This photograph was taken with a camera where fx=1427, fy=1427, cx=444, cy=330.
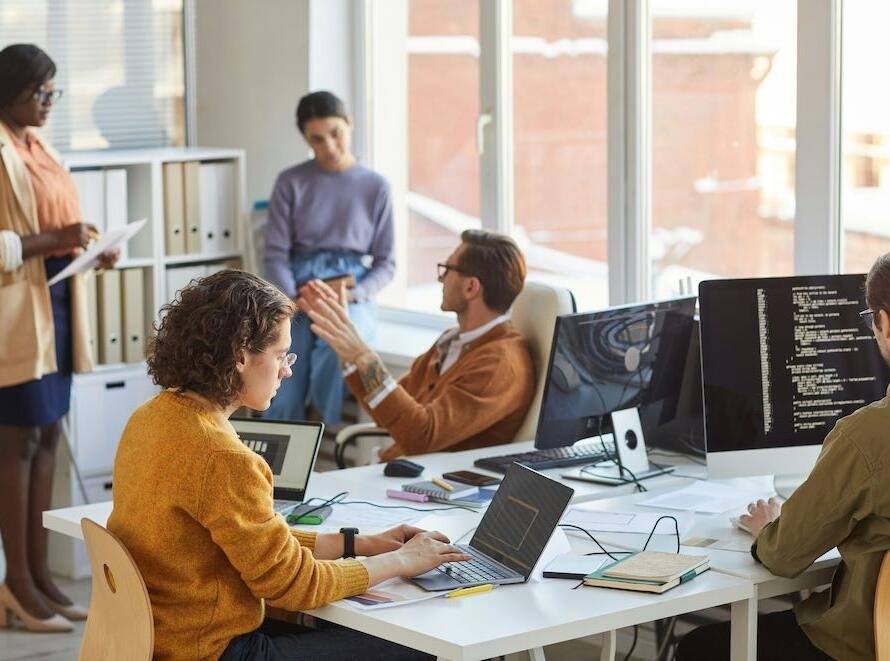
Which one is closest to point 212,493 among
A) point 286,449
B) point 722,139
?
point 286,449

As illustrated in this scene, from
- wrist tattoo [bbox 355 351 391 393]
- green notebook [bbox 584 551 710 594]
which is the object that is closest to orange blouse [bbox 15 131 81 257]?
wrist tattoo [bbox 355 351 391 393]

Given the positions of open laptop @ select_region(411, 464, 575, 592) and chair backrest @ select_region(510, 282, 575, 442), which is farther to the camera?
chair backrest @ select_region(510, 282, 575, 442)

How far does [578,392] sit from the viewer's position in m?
3.26

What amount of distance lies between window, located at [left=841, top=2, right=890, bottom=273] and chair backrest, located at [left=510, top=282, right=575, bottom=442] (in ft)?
2.76

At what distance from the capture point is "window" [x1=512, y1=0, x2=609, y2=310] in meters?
4.70

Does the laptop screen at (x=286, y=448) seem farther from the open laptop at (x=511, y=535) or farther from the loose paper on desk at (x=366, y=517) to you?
the open laptop at (x=511, y=535)

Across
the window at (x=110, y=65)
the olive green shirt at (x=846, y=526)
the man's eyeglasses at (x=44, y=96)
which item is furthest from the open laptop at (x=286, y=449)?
the window at (x=110, y=65)

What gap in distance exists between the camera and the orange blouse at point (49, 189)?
4.22 m

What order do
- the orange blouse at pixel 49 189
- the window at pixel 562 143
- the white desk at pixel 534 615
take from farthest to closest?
the window at pixel 562 143
the orange blouse at pixel 49 189
the white desk at pixel 534 615

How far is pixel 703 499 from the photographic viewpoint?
311cm

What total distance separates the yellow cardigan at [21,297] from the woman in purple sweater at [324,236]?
1029mm

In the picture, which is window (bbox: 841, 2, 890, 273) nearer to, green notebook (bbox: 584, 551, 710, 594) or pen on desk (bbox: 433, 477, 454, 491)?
pen on desk (bbox: 433, 477, 454, 491)

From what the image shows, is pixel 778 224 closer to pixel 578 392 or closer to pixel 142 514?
pixel 578 392

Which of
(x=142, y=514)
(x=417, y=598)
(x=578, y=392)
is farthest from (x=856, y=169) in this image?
(x=142, y=514)
